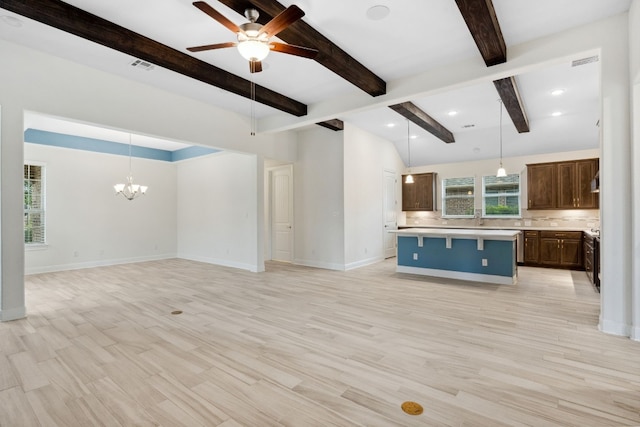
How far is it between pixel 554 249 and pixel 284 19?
24.2ft

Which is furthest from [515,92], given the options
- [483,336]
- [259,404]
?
[259,404]

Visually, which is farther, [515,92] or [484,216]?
[484,216]

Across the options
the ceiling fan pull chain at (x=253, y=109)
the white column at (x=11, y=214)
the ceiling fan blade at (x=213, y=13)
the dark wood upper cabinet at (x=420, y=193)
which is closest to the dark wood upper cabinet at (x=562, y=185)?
the dark wood upper cabinet at (x=420, y=193)

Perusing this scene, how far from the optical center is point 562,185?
700cm

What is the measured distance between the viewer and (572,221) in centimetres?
715

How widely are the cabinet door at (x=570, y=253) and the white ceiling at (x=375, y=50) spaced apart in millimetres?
2192

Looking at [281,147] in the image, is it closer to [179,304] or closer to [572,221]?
[179,304]

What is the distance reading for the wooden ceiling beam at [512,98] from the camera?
4.52 metres

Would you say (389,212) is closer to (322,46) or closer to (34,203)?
(322,46)

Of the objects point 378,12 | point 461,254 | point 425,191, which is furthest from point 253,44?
point 425,191

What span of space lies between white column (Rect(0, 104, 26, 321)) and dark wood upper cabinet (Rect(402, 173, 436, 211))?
828cm

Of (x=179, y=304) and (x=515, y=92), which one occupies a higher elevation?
(x=515, y=92)

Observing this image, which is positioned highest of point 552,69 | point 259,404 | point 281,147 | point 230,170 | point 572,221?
point 552,69

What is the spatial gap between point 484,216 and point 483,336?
5.88m
